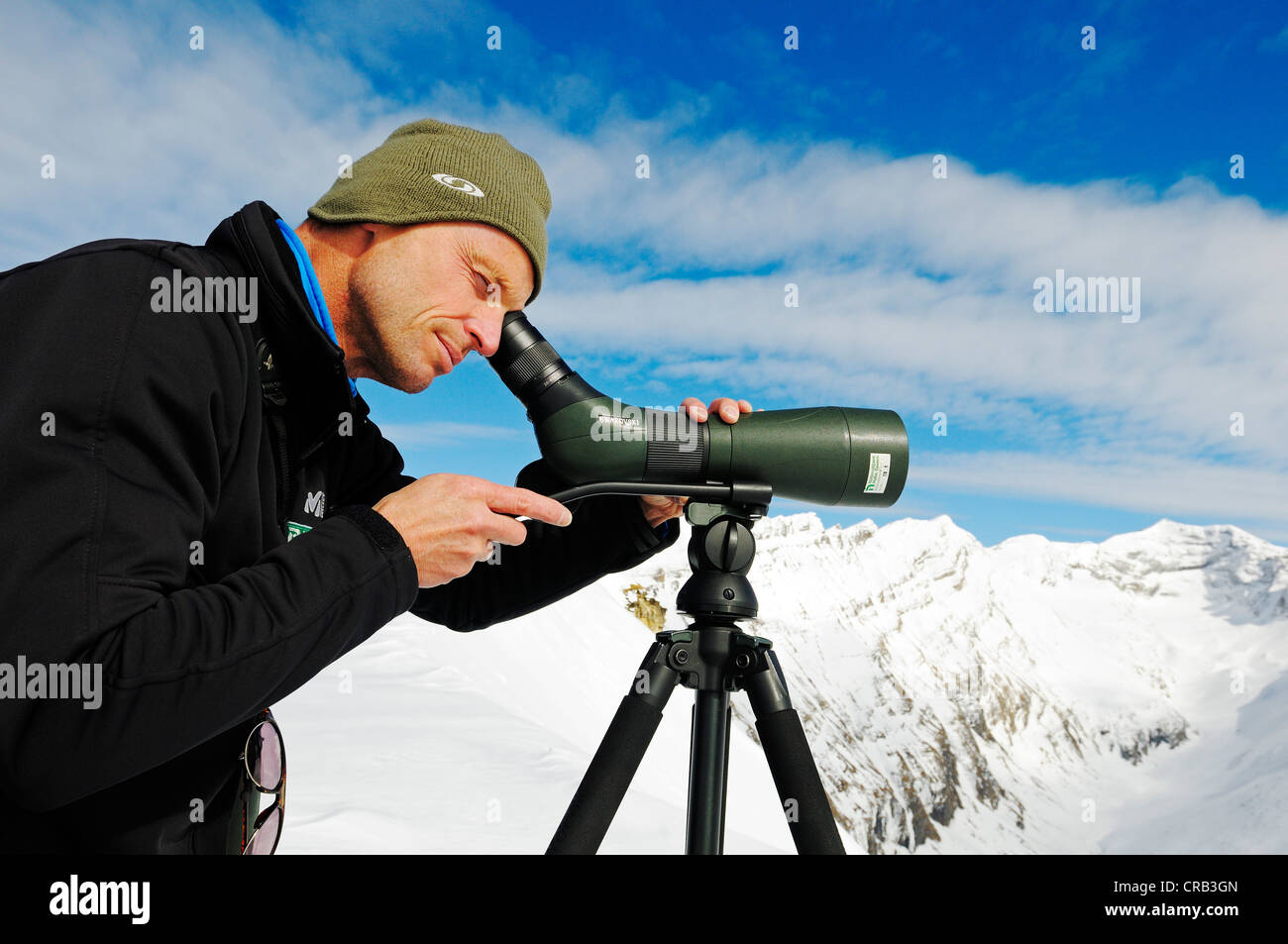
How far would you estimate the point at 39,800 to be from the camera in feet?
3.45

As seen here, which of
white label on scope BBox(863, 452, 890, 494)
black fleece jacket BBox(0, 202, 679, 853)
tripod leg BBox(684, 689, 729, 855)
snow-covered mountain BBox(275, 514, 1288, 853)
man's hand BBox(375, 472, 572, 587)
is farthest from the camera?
snow-covered mountain BBox(275, 514, 1288, 853)

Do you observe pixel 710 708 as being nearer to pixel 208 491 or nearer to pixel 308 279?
pixel 208 491

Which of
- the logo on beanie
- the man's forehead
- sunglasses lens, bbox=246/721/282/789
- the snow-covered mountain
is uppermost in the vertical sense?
the logo on beanie

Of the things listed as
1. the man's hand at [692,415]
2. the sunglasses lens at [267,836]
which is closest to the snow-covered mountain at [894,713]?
the sunglasses lens at [267,836]

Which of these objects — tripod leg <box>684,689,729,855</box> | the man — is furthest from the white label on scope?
tripod leg <box>684,689,729,855</box>

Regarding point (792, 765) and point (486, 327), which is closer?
point (792, 765)

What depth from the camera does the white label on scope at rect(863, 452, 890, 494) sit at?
1.94 m

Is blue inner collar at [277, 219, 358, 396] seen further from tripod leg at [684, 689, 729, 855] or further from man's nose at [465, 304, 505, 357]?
tripod leg at [684, 689, 729, 855]

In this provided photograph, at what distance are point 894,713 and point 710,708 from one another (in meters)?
155

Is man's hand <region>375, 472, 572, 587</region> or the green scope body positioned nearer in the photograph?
man's hand <region>375, 472, 572, 587</region>

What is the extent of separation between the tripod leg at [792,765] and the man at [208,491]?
0.58 m

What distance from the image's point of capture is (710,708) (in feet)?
5.57

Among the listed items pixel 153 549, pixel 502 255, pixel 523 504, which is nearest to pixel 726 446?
pixel 523 504
